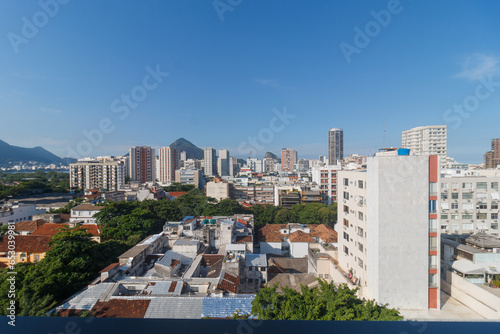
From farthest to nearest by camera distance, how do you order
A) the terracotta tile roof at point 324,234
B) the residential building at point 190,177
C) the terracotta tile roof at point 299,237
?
the residential building at point 190,177 → the terracotta tile roof at point 299,237 → the terracotta tile roof at point 324,234

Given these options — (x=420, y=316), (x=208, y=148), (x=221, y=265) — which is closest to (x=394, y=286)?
(x=420, y=316)

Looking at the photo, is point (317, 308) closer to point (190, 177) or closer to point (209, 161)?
point (190, 177)

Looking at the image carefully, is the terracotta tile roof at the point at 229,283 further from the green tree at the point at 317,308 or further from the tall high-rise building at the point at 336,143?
the tall high-rise building at the point at 336,143

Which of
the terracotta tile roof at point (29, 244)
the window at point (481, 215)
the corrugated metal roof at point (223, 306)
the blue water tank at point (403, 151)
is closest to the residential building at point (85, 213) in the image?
the terracotta tile roof at point (29, 244)

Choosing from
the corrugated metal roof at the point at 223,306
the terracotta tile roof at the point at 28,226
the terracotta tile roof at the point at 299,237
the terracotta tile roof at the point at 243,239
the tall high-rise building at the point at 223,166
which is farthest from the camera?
the tall high-rise building at the point at 223,166

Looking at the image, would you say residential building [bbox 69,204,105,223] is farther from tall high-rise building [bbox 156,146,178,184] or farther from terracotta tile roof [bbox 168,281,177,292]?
tall high-rise building [bbox 156,146,178,184]

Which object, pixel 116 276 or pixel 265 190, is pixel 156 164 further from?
pixel 116 276
